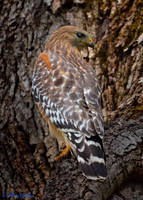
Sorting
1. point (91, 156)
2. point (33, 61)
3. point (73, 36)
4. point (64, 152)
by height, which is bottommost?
point (64, 152)

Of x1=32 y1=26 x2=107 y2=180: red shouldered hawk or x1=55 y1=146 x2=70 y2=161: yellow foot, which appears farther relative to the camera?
x1=55 y1=146 x2=70 y2=161: yellow foot

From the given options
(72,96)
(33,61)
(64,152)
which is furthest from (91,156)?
(33,61)

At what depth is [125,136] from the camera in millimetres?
2855

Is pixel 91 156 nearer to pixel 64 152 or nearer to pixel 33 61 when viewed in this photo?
pixel 64 152

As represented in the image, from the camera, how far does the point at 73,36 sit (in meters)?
4.10

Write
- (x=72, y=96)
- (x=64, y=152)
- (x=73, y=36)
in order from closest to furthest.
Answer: (x=72, y=96) → (x=64, y=152) → (x=73, y=36)

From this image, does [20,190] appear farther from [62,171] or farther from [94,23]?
[94,23]

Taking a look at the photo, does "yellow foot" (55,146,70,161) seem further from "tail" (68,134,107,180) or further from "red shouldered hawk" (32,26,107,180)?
"tail" (68,134,107,180)

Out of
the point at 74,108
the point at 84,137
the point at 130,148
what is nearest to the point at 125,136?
the point at 130,148

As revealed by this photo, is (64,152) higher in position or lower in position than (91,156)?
lower

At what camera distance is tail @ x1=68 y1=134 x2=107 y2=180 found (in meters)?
2.52

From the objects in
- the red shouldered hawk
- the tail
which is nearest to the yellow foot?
the red shouldered hawk

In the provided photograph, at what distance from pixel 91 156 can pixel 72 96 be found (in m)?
0.76

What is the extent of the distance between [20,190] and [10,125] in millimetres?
853
